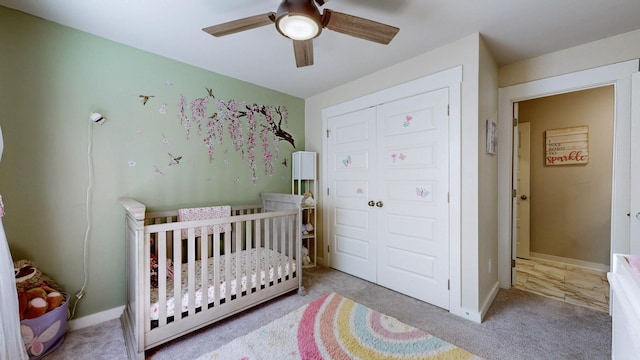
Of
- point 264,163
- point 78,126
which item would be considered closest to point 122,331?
point 78,126

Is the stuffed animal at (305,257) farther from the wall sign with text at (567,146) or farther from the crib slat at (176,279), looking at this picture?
the wall sign with text at (567,146)

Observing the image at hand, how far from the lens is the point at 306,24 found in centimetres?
135

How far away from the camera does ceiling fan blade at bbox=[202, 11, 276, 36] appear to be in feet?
4.60

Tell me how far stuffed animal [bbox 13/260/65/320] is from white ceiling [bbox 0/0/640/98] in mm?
1803

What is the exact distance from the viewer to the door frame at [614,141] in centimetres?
202

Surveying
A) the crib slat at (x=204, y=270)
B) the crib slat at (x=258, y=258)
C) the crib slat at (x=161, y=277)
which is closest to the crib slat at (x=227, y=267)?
the crib slat at (x=204, y=270)

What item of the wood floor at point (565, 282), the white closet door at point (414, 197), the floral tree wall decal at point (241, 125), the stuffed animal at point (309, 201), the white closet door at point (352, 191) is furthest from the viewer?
the stuffed animal at point (309, 201)

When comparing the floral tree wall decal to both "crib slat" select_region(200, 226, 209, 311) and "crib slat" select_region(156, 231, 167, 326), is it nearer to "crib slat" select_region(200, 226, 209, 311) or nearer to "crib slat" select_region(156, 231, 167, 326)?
"crib slat" select_region(200, 226, 209, 311)

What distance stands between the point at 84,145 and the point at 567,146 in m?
5.40

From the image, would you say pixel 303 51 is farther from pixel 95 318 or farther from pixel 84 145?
pixel 95 318

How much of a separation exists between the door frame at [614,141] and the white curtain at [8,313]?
3.79m

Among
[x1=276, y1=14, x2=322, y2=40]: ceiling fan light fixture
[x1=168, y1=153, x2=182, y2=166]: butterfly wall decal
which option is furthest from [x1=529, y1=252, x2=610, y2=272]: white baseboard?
[x1=168, y1=153, x2=182, y2=166]: butterfly wall decal

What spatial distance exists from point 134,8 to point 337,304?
2.76 metres

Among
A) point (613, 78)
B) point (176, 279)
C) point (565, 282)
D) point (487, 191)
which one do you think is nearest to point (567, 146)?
point (613, 78)
